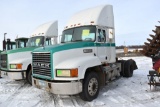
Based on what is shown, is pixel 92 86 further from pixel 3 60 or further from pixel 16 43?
pixel 16 43

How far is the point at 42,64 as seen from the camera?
275 inches

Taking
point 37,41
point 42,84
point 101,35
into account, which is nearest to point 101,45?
point 101,35

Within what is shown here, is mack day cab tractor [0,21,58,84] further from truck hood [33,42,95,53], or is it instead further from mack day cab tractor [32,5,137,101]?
truck hood [33,42,95,53]

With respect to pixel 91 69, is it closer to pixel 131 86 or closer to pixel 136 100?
pixel 136 100

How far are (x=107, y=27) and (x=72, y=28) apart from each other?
1487mm

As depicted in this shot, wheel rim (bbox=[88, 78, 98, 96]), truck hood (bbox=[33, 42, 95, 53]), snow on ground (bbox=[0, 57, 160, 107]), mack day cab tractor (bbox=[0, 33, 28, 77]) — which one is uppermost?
mack day cab tractor (bbox=[0, 33, 28, 77])

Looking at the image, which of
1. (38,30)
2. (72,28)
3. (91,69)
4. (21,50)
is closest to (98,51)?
(91,69)

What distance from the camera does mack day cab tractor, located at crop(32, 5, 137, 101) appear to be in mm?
6443

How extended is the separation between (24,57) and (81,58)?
4.34 m

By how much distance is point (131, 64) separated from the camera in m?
12.0

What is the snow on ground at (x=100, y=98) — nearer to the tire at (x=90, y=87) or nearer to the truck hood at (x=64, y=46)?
the tire at (x=90, y=87)

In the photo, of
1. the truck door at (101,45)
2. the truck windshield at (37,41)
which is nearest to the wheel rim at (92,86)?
the truck door at (101,45)

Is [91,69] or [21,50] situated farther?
[21,50]

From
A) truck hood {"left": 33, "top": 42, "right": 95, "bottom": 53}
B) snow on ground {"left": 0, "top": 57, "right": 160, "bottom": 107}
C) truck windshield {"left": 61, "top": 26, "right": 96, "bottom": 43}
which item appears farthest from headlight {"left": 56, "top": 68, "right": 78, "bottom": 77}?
truck windshield {"left": 61, "top": 26, "right": 96, "bottom": 43}
